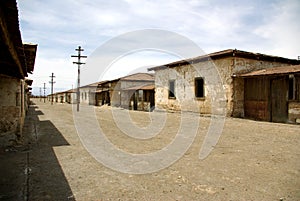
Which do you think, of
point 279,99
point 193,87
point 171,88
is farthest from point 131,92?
point 279,99

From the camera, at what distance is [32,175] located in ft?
13.3

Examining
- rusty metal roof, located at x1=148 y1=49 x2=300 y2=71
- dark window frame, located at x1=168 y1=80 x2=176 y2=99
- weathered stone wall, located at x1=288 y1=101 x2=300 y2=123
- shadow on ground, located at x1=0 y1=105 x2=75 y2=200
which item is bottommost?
shadow on ground, located at x1=0 y1=105 x2=75 y2=200

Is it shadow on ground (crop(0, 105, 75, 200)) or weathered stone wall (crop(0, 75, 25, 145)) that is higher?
weathered stone wall (crop(0, 75, 25, 145))

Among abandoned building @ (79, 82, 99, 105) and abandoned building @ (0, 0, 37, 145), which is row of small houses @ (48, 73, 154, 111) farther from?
abandoned building @ (0, 0, 37, 145)

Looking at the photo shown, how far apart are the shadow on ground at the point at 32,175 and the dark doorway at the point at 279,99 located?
1072cm

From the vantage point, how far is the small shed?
10.8 m

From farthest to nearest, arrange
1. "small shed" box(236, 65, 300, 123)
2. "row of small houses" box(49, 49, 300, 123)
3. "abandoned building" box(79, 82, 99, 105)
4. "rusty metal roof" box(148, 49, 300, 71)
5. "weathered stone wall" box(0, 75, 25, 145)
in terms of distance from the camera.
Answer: "abandoned building" box(79, 82, 99, 105) → "rusty metal roof" box(148, 49, 300, 71) → "row of small houses" box(49, 49, 300, 123) → "small shed" box(236, 65, 300, 123) → "weathered stone wall" box(0, 75, 25, 145)

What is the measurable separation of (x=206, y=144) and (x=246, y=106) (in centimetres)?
796

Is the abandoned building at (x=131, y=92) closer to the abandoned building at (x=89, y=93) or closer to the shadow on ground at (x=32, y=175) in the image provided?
the abandoned building at (x=89, y=93)

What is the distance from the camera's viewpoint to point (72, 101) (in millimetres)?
48844

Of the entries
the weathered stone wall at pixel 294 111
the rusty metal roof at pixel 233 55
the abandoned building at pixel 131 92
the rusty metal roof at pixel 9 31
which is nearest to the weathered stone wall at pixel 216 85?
the rusty metal roof at pixel 233 55

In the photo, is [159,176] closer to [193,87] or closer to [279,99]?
[279,99]

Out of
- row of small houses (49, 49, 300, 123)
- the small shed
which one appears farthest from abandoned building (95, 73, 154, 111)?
the small shed

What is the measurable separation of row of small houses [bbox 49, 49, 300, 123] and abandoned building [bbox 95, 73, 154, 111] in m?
3.45
